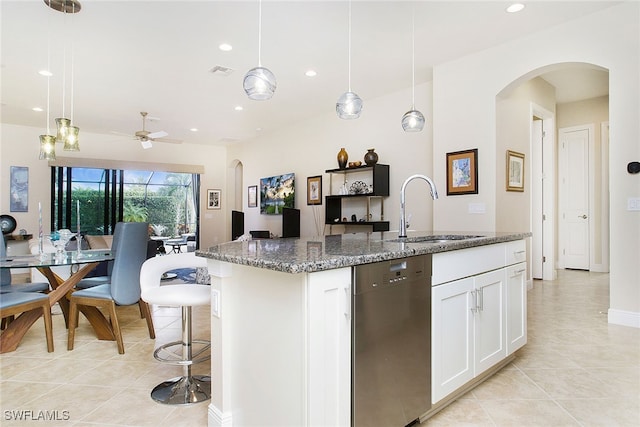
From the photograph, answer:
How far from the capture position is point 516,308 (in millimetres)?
2496

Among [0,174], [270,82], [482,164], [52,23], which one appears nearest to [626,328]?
[482,164]

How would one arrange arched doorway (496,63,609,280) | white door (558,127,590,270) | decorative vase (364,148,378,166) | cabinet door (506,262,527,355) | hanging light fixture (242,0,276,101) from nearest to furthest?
hanging light fixture (242,0,276,101)
cabinet door (506,262,527,355)
arched doorway (496,63,609,280)
decorative vase (364,148,378,166)
white door (558,127,590,270)

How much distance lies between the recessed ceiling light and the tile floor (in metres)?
2.77

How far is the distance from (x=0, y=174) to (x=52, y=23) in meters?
5.30

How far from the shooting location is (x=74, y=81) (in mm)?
4820

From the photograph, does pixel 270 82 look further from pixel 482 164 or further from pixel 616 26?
pixel 616 26

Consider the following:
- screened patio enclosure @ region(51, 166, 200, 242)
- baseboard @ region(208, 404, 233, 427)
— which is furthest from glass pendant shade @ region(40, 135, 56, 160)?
screened patio enclosure @ region(51, 166, 200, 242)

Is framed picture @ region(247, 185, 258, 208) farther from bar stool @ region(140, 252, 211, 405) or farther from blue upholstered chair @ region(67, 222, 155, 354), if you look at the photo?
bar stool @ region(140, 252, 211, 405)

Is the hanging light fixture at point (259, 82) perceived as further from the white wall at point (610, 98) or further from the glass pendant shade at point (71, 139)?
the white wall at point (610, 98)

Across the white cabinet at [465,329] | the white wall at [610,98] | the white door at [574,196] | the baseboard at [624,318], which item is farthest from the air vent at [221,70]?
the white door at [574,196]

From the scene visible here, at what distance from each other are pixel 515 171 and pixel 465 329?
3178 mm

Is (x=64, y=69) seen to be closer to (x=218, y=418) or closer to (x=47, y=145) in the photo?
(x=47, y=145)

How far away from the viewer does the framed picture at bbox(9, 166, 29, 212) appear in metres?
7.21

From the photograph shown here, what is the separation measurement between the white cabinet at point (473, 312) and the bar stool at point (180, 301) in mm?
1219
